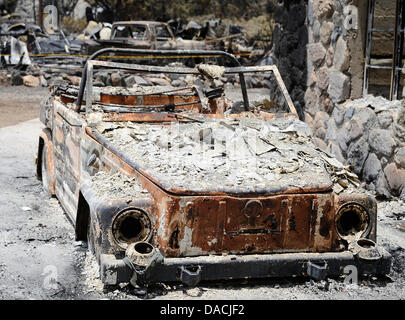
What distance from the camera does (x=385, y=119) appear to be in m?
6.35

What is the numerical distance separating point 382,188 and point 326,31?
2.32 meters

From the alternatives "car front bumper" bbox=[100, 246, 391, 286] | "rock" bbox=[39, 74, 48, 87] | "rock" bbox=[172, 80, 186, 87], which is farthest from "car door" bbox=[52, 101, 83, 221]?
"rock" bbox=[39, 74, 48, 87]

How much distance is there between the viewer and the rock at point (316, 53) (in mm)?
7818

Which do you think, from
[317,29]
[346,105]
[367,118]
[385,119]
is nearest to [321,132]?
[346,105]

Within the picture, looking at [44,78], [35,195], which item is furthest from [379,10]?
[44,78]

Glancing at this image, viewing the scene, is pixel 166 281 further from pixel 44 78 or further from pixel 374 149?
pixel 44 78

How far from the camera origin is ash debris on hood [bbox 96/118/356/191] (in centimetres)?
377

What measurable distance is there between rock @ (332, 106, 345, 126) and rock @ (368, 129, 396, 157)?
68 centimetres

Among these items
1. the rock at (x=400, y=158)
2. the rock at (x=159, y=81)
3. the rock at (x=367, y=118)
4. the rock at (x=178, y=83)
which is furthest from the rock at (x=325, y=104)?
the rock at (x=178, y=83)

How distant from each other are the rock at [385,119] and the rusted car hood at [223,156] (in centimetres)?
166

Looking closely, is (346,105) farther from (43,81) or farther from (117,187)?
(43,81)

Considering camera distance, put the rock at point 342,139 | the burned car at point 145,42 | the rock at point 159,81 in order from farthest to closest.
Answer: the burned car at point 145,42 → the rock at point 159,81 → the rock at point 342,139

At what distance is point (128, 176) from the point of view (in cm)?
404

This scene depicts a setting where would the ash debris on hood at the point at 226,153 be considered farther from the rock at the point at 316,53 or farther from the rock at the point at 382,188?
the rock at the point at 316,53
